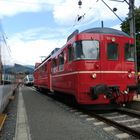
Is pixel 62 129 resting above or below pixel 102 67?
below

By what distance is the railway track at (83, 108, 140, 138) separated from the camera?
10.4 m

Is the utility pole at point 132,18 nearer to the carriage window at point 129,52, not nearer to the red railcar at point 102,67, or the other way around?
the carriage window at point 129,52

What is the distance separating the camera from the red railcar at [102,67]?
577 inches

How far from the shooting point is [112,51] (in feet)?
50.7

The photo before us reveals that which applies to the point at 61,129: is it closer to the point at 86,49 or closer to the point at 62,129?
the point at 62,129

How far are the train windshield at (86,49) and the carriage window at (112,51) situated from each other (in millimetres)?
518

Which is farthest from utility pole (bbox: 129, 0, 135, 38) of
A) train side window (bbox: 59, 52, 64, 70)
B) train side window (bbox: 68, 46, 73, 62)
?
train side window (bbox: 68, 46, 73, 62)

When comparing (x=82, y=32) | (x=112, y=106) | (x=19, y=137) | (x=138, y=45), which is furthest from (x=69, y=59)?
(x=138, y=45)

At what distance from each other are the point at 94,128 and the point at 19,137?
2325 millimetres

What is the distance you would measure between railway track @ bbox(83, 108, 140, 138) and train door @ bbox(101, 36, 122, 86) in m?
1.29

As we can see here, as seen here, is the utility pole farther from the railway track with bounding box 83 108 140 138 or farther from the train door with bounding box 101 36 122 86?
the railway track with bounding box 83 108 140 138

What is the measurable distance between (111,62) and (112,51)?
53cm

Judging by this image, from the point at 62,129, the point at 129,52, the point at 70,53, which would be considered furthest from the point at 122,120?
the point at 70,53

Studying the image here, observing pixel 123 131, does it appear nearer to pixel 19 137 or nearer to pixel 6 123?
pixel 19 137
